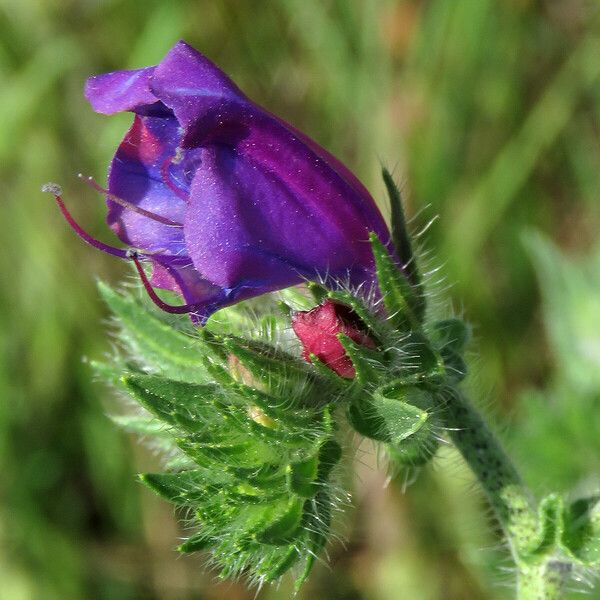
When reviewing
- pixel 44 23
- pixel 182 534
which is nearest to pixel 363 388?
pixel 182 534

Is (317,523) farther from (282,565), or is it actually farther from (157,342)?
(157,342)

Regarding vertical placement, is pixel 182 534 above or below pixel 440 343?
below

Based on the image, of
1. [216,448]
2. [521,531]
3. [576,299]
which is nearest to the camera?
[216,448]

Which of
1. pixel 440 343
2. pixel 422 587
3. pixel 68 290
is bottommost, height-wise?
pixel 422 587

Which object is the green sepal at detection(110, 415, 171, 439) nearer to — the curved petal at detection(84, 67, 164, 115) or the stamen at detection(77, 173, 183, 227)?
the stamen at detection(77, 173, 183, 227)

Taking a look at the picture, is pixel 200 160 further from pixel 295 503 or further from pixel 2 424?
pixel 2 424

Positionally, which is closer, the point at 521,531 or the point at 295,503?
the point at 295,503

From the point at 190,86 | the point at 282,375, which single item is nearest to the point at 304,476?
the point at 282,375
